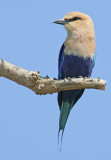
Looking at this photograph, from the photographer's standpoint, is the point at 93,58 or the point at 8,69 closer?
the point at 8,69

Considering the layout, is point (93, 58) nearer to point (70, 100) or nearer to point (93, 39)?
point (93, 39)

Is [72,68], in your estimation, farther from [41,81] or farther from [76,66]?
[41,81]

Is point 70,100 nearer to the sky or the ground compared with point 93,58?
nearer to the ground

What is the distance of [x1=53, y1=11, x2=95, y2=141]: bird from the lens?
5723 mm

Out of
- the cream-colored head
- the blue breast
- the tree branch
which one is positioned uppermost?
the cream-colored head

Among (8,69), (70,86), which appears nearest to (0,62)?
(8,69)

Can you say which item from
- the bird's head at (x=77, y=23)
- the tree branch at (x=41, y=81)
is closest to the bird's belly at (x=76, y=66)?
the bird's head at (x=77, y=23)

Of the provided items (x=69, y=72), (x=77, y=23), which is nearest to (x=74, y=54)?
(x=69, y=72)

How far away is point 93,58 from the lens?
5.89 meters

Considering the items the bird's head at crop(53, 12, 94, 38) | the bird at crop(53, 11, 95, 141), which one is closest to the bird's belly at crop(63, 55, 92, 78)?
the bird at crop(53, 11, 95, 141)

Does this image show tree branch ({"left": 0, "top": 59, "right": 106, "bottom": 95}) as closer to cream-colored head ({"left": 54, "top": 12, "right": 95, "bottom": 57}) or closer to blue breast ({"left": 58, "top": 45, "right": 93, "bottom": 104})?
blue breast ({"left": 58, "top": 45, "right": 93, "bottom": 104})

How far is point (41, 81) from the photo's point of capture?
16.5ft

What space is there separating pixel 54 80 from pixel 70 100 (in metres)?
0.96

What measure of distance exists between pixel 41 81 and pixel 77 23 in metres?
1.42
